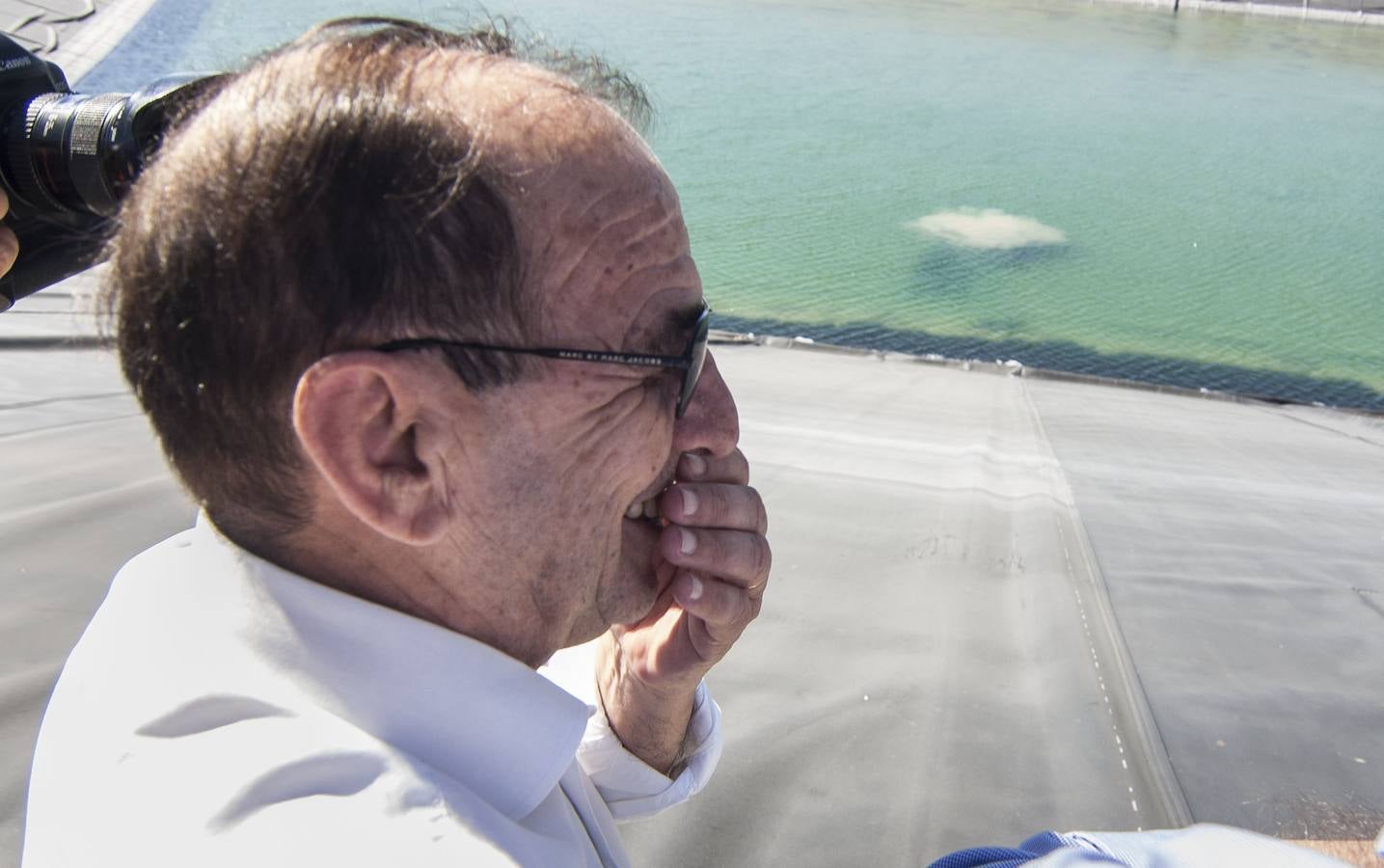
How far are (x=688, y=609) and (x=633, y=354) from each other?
14.4 inches

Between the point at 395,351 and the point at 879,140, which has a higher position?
the point at 395,351

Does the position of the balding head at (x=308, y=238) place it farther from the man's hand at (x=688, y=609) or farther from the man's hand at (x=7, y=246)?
the man's hand at (x=7, y=246)

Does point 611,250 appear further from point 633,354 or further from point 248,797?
point 248,797

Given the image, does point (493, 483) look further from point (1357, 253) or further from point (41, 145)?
point (1357, 253)

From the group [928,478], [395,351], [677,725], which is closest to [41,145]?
[395,351]

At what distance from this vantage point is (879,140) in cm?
1284

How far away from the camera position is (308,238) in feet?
2.96

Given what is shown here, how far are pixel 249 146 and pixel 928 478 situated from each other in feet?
6.86

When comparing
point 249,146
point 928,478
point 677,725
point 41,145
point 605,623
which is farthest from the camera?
point 928,478

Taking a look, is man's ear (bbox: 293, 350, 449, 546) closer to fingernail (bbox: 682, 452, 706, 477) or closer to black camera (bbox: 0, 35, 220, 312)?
fingernail (bbox: 682, 452, 706, 477)

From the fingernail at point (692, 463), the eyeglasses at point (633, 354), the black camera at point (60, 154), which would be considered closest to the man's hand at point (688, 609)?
the fingernail at point (692, 463)

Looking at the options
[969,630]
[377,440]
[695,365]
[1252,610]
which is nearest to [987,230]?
[1252,610]

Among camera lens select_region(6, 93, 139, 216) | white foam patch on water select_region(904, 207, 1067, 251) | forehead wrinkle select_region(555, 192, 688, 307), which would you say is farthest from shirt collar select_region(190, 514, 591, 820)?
white foam patch on water select_region(904, 207, 1067, 251)

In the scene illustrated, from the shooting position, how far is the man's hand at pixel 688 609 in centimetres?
125
